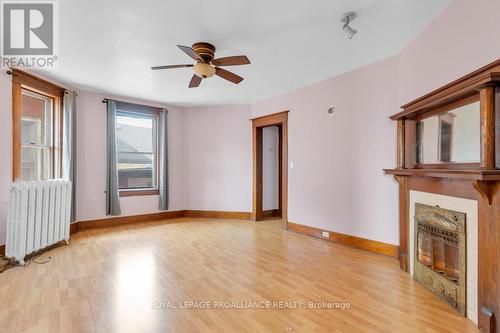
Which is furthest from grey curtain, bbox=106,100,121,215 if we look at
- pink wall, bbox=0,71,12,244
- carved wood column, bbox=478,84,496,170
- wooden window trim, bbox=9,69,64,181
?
carved wood column, bbox=478,84,496,170

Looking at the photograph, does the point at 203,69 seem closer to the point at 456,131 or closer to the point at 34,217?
the point at 456,131

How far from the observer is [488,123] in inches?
67.9

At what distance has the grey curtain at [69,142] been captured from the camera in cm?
429

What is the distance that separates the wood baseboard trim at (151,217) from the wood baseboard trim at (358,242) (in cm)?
177

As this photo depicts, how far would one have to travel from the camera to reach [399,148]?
9.71ft

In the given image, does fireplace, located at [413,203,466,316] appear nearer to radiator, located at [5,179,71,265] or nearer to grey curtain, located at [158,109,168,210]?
radiator, located at [5,179,71,265]

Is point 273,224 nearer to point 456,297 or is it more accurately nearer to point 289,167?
point 289,167

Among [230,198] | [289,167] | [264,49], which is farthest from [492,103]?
[230,198]

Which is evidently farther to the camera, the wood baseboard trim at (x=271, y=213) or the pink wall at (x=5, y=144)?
the wood baseboard trim at (x=271, y=213)

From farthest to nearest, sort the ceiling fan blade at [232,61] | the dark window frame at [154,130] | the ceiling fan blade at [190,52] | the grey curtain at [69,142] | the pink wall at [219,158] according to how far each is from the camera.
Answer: the pink wall at [219,158]
the dark window frame at [154,130]
the grey curtain at [69,142]
the ceiling fan blade at [232,61]
the ceiling fan blade at [190,52]

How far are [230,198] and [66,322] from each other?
404 centimetres

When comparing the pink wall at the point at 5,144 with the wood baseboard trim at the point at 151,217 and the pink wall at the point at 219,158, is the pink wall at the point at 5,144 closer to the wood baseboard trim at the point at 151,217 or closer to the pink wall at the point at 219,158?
the wood baseboard trim at the point at 151,217

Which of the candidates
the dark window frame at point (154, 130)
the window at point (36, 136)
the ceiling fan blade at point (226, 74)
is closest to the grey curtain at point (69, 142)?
the window at point (36, 136)

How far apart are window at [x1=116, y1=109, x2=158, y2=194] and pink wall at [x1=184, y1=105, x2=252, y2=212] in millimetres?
809
